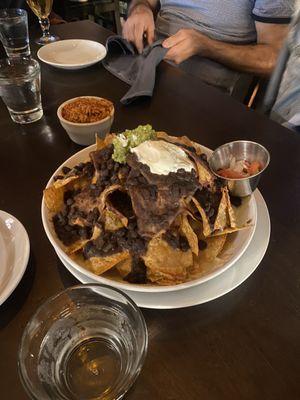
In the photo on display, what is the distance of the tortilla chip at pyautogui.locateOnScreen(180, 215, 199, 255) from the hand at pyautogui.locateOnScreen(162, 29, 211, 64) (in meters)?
1.07

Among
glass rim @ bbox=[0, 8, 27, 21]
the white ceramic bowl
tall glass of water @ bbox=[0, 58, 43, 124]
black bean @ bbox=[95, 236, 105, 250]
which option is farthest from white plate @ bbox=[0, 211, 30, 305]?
glass rim @ bbox=[0, 8, 27, 21]

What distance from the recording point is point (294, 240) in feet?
2.86

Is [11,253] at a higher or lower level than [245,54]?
lower

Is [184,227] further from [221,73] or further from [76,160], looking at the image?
[221,73]

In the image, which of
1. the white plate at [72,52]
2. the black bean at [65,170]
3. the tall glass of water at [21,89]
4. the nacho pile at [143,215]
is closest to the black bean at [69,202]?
the nacho pile at [143,215]

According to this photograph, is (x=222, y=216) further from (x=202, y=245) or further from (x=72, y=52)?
(x=72, y=52)

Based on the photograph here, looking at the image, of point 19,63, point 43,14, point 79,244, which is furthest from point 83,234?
point 43,14

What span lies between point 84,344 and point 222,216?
0.39 meters

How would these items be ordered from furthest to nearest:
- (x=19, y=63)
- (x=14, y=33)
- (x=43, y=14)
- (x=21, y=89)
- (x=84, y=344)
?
(x=43, y=14) → (x=14, y=33) → (x=19, y=63) → (x=21, y=89) → (x=84, y=344)

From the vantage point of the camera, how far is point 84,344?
68 cm

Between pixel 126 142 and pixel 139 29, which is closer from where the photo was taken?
pixel 126 142

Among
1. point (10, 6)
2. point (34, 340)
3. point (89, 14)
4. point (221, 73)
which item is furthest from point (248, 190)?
point (89, 14)

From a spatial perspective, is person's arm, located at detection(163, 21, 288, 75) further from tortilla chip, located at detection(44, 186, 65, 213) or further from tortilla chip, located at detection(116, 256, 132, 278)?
tortilla chip, located at detection(116, 256, 132, 278)

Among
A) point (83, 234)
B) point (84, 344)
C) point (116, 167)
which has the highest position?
point (116, 167)
